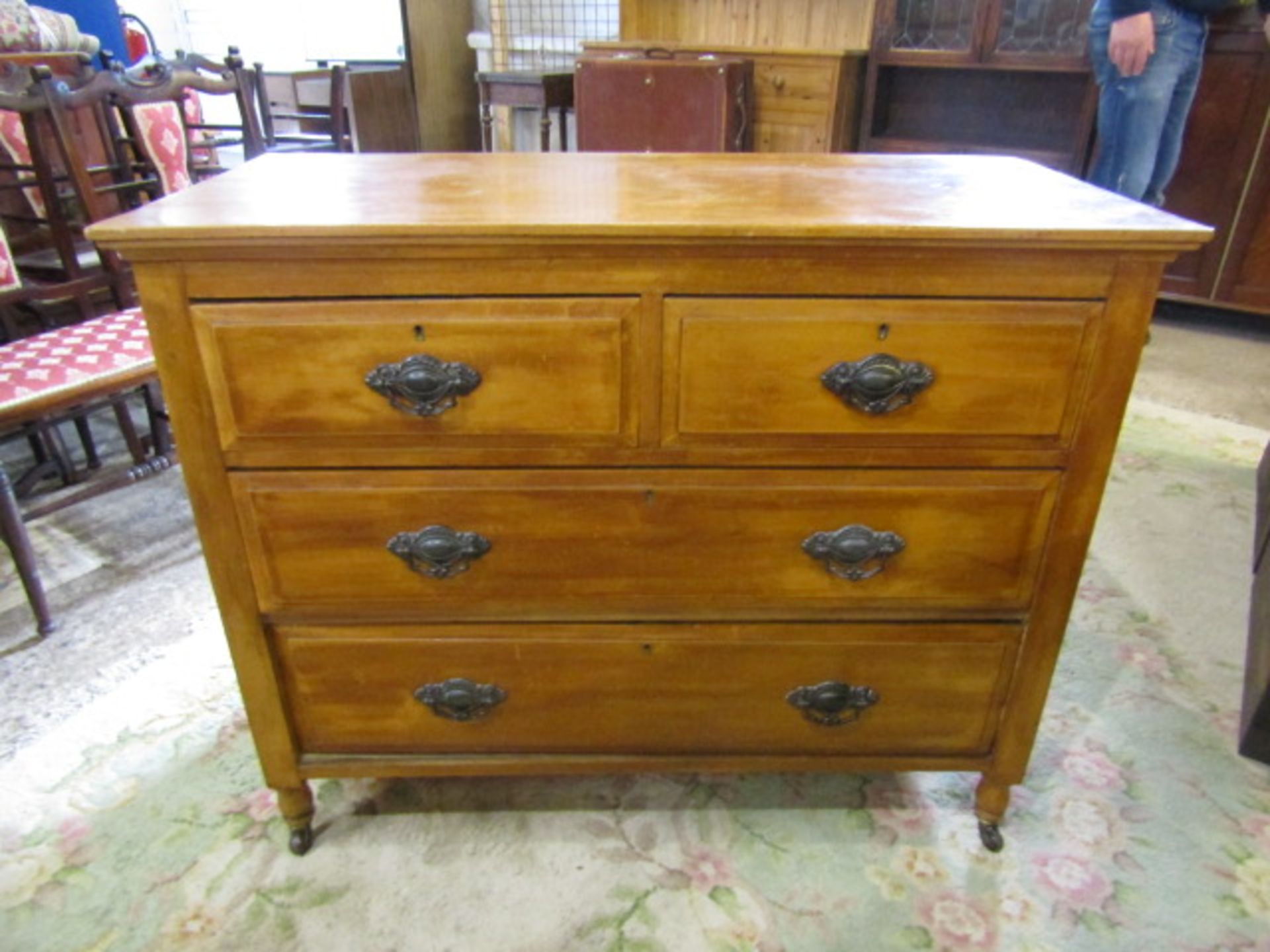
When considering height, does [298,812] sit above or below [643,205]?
below

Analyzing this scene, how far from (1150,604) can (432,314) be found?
63.0 inches

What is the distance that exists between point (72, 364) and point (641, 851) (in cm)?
142

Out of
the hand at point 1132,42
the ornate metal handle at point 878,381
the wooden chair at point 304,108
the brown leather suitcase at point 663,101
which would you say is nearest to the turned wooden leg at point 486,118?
the brown leather suitcase at point 663,101

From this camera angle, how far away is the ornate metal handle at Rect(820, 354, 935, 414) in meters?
0.92

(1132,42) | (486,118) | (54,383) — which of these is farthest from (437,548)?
(486,118)

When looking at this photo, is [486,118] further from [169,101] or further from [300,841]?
[300,841]

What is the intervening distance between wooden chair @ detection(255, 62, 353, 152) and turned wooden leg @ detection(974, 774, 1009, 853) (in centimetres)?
253

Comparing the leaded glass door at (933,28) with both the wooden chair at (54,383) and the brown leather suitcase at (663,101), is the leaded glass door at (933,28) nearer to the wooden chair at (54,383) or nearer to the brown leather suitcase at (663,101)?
the brown leather suitcase at (663,101)

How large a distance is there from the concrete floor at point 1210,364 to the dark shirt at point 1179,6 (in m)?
1.04

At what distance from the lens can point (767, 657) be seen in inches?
43.8

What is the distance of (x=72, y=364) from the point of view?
166 centimetres

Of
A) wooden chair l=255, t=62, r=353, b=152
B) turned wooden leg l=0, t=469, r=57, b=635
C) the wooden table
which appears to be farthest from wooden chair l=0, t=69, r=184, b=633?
the wooden table

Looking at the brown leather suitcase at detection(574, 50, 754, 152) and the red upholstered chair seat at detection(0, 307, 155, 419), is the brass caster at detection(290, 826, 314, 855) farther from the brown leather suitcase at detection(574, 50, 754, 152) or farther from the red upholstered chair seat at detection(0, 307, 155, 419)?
the brown leather suitcase at detection(574, 50, 754, 152)

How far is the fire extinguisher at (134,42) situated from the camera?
4.82 m
